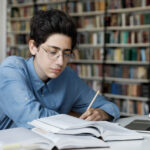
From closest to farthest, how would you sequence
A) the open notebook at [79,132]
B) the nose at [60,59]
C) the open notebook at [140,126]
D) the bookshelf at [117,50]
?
the open notebook at [79,132], the open notebook at [140,126], the nose at [60,59], the bookshelf at [117,50]

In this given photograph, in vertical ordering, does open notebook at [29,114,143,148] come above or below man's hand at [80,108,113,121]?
above

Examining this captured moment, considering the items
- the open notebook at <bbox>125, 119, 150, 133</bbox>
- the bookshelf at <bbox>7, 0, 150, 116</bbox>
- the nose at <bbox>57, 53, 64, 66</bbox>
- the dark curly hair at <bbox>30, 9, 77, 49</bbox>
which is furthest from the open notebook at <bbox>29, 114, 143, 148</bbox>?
the bookshelf at <bbox>7, 0, 150, 116</bbox>

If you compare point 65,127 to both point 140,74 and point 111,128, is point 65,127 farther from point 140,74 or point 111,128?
point 140,74

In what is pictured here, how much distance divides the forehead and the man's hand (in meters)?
0.35

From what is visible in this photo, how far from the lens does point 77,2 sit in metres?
5.28

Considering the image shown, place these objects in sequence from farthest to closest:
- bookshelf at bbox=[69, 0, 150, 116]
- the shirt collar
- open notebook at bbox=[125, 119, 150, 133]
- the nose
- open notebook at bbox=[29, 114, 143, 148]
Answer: bookshelf at bbox=[69, 0, 150, 116], the shirt collar, the nose, open notebook at bbox=[125, 119, 150, 133], open notebook at bbox=[29, 114, 143, 148]

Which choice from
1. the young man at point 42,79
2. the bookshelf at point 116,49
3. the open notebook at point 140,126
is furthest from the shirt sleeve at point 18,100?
the bookshelf at point 116,49

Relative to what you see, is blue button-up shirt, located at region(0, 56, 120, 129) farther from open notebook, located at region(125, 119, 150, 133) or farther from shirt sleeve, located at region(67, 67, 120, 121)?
open notebook, located at region(125, 119, 150, 133)

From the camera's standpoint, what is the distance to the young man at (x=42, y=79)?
1255mm

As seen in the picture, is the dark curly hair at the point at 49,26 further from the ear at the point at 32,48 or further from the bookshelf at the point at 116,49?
the bookshelf at the point at 116,49

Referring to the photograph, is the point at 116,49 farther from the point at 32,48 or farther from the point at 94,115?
the point at 94,115

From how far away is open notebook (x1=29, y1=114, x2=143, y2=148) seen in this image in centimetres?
91

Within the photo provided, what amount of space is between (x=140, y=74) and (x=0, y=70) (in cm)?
358

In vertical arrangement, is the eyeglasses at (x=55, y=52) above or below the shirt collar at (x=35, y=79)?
above
